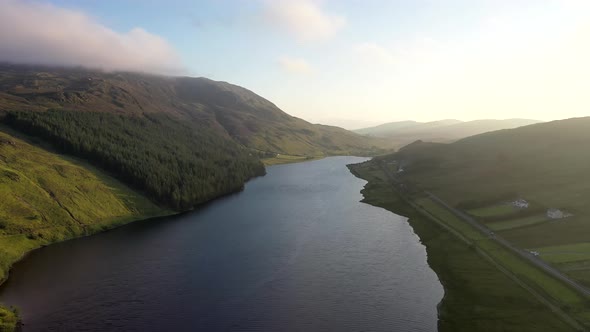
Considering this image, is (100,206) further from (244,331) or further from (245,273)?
(244,331)

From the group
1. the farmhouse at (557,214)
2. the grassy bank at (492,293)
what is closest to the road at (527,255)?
the grassy bank at (492,293)

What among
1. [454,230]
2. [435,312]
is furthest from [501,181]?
[435,312]

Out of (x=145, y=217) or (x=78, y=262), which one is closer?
(x=78, y=262)

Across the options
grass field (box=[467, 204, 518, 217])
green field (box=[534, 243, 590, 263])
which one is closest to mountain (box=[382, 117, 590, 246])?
grass field (box=[467, 204, 518, 217])

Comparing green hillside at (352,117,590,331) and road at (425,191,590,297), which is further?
green hillside at (352,117,590,331)

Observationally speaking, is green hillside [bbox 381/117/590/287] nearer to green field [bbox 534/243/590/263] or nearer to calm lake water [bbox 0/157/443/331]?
green field [bbox 534/243/590/263]
